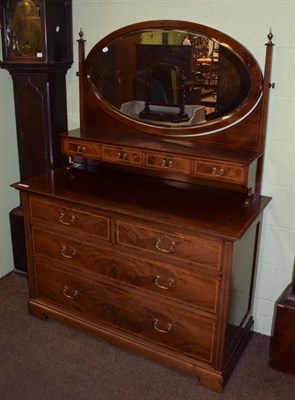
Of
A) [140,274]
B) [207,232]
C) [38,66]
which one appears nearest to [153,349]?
[140,274]

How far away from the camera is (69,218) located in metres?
2.23

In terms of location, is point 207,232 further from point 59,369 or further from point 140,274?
point 59,369

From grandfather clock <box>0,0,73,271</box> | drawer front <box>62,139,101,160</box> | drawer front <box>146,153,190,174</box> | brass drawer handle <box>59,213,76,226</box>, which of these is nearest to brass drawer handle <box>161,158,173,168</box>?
drawer front <box>146,153,190,174</box>

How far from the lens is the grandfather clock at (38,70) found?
240cm

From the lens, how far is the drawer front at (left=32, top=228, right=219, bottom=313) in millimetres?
1985

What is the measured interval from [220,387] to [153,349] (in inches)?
14.1

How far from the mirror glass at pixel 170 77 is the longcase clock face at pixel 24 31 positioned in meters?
0.31

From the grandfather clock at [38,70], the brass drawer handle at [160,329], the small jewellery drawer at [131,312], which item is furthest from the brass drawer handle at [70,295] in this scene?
the grandfather clock at [38,70]

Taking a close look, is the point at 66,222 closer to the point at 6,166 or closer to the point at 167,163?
the point at 167,163

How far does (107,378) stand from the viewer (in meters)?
2.16

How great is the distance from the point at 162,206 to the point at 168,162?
0.73ft

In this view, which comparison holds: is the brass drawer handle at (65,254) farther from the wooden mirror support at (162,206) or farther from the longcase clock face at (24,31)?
the longcase clock face at (24,31)

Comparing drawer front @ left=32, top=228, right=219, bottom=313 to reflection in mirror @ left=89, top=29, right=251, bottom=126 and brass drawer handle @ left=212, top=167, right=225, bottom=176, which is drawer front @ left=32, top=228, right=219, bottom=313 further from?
reflection in mirror @ left=89, top=29, right=251, bottom=126

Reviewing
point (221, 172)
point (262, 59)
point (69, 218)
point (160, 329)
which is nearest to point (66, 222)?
point (69, 218)
